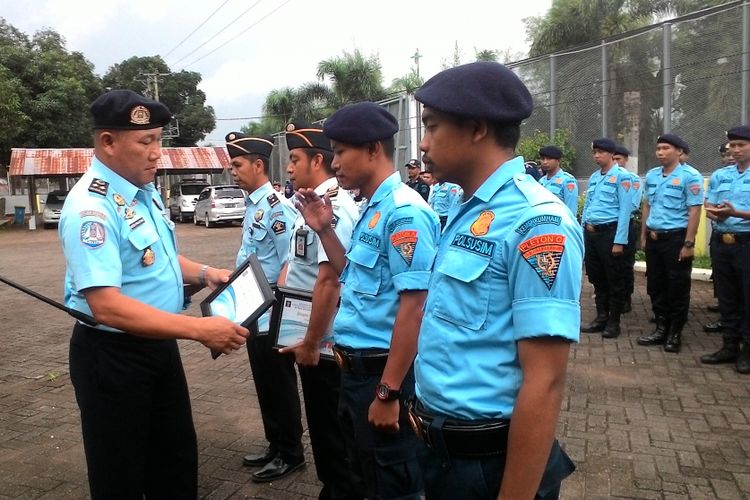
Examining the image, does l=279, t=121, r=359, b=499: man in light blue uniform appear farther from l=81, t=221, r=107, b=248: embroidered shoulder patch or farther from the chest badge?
the chest badge

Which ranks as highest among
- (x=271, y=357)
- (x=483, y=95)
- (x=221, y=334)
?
(x=483, y=95)

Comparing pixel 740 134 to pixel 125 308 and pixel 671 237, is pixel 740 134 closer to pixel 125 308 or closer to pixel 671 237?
Answer: pixel 671 237

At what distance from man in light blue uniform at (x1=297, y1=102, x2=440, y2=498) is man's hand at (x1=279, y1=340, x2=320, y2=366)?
323 millimetres

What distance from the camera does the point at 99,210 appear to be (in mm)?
2188

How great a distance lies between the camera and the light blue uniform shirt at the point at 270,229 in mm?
3494

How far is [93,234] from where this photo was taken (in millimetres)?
2133

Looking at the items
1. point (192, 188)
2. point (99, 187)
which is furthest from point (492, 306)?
point (192, 188)

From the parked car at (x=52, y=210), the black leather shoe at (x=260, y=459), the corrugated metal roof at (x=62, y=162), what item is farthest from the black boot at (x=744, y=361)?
the parked car at (x=52, y=210)

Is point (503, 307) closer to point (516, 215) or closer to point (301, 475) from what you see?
point (516, 215)

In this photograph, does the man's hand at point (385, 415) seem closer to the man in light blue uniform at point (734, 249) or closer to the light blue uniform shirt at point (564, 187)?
the man in light blue uniform at point (734, 249)

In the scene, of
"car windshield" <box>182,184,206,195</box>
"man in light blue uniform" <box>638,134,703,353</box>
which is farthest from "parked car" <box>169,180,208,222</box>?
"man in light blue uniform" <box>638,134,703,353</box>

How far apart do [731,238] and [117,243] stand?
486 cm

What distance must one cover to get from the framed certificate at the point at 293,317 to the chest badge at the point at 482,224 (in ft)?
4.74

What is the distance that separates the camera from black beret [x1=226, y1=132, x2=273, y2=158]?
3.67 metres
